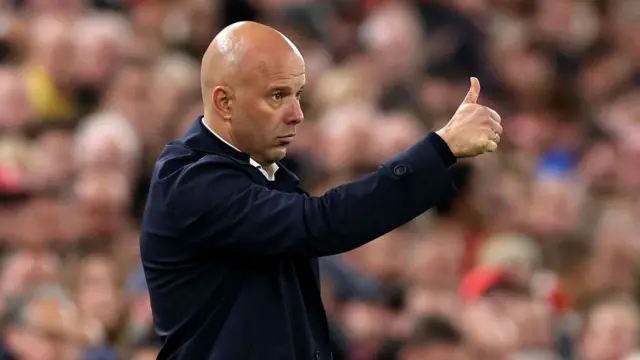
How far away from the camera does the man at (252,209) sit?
3.35 m

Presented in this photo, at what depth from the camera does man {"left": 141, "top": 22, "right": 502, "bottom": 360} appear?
335cm

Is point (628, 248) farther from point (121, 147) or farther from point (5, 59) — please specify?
point (5, 59)

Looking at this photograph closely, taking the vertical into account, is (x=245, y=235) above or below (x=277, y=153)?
below

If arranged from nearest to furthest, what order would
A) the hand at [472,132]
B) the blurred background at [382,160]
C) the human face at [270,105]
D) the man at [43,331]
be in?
1. the hand at [472,132]
2. the human face at [270,105]
3. the man at [43,331]
4. the blurred background at [382,160]

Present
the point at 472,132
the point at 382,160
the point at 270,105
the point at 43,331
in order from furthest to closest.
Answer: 1. the point at 382,160
2. the point at 43,331
3. the point at 270,105
4. the point at 472,132

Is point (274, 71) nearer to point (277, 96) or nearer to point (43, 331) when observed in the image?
point (277, 96)

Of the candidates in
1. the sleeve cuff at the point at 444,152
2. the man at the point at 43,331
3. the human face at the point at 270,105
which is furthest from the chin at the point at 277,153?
the man at the point at 43,331

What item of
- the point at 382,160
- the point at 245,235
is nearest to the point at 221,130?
the point at 245,235

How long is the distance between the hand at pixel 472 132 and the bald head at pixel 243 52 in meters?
0.39

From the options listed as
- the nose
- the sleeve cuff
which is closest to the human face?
the nose

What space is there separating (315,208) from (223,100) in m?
0.33

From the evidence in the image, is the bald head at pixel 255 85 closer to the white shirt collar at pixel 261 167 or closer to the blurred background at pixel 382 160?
the white shirt collar at pixel 261 167

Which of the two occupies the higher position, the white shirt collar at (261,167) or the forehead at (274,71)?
the forehead at (274,71)

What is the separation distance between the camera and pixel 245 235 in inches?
132
